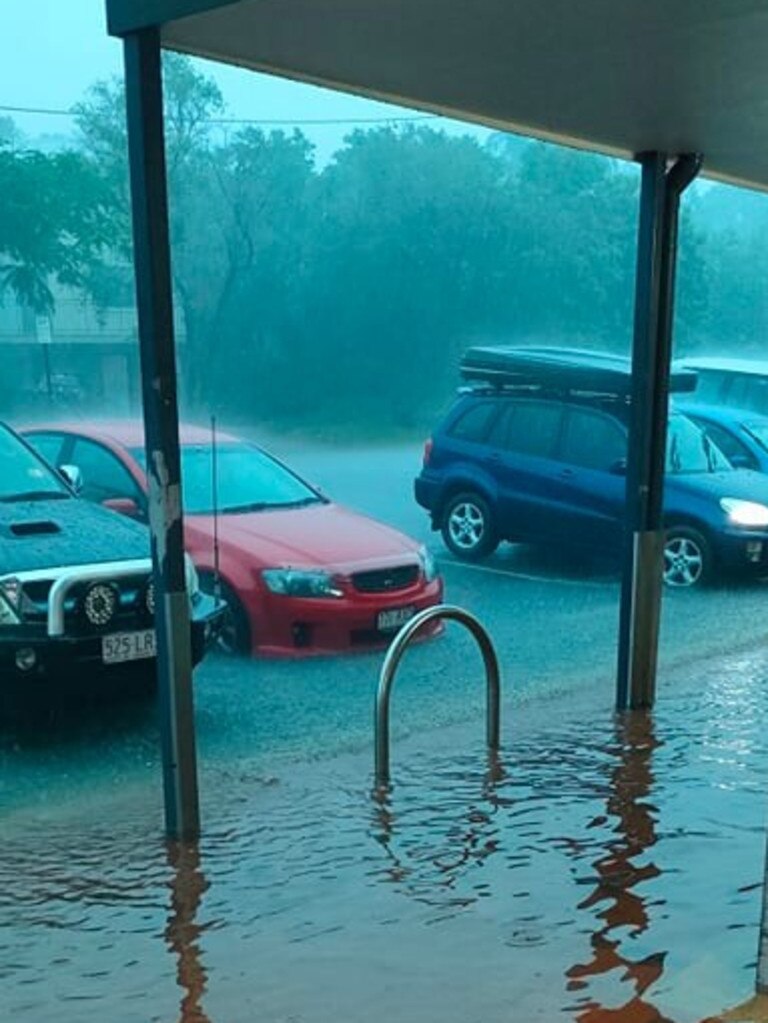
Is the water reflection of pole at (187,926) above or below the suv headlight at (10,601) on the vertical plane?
below

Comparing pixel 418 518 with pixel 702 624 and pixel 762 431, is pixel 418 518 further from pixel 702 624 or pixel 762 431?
pixel 762 431

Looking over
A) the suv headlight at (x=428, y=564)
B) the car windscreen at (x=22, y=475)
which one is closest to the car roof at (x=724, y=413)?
the suv headlight at (x=428, y=564)

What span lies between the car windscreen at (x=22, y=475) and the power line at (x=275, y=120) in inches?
55.7

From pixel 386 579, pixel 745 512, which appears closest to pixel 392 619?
pixel 386 579

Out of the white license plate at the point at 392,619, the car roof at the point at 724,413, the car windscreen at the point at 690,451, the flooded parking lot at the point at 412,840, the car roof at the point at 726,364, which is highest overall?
the car roof at the point at 726,364

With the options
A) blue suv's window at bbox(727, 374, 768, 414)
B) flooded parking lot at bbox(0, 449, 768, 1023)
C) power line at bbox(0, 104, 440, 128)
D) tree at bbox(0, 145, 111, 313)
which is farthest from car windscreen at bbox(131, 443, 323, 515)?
blue suv's window at bbox(727, 374, 768, 414)

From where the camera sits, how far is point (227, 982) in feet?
10.3

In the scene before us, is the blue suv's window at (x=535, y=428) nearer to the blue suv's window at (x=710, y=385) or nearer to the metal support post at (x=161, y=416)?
the blue suv's window at (x=710, y=385)

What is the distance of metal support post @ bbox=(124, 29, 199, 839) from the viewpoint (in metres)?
3.90

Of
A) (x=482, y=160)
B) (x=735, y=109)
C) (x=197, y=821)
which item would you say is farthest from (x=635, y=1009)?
(x=482, y=160)

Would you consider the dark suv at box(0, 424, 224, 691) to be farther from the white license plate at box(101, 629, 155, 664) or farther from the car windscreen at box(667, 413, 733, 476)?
the car windscreen at box(667, 413, 733, 476)

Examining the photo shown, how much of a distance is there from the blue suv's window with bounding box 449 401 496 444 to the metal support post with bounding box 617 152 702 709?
4.02ft

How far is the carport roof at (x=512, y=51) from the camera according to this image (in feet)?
11.4

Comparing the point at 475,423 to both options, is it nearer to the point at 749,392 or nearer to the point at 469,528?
the point at 469,528
